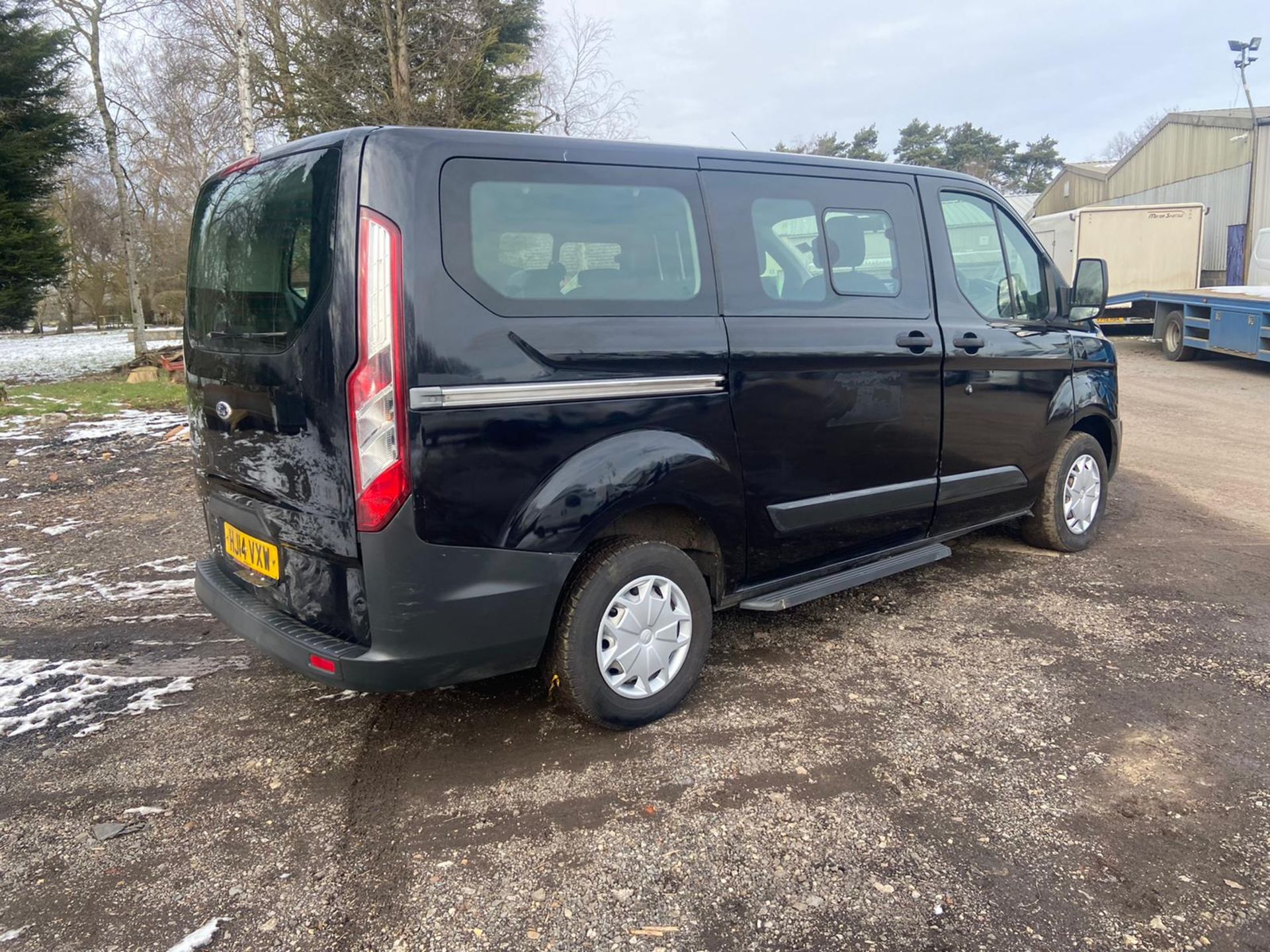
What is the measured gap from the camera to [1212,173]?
24.1 m

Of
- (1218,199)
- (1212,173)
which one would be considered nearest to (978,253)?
(1218,199)

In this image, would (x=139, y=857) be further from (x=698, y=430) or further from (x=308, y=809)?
(x=698, y=430)

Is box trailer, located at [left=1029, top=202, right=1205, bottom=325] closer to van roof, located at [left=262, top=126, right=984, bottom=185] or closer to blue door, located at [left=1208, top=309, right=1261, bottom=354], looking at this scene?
blue door, located at [left=1208, top=309, right=1261, bottom=354]

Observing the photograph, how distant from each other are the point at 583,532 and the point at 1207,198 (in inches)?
1112

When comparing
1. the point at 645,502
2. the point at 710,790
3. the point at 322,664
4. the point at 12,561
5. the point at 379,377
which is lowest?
the point at 710,790

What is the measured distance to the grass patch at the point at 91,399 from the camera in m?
10.3

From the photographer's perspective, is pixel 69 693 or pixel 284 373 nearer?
pixel 284 373

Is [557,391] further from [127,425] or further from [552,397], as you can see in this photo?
[127,425]

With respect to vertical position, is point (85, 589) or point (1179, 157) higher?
point (1179, 157)

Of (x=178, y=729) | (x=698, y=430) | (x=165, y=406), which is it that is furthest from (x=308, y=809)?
(x=165, y=406)

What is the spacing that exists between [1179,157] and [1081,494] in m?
26.6

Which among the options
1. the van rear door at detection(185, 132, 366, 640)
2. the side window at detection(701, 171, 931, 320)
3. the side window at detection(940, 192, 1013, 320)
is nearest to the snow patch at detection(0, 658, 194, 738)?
the van rear door at detection(185, 132, 366, 640)

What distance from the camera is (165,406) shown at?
11.0m

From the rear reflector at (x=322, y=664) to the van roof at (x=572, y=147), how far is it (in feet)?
5.18
